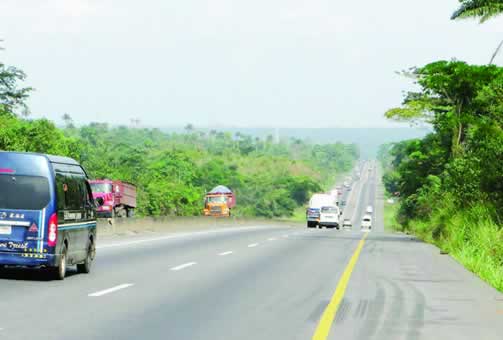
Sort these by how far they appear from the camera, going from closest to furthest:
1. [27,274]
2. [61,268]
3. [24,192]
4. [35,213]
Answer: [35,213] → [24,192] → [61,268] → [27,274]

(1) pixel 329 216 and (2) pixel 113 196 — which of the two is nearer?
(2) pixel 113 196

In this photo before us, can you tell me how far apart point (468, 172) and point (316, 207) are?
4027cm

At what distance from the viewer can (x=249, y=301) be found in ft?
44.3

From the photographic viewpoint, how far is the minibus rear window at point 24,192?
15.2 m

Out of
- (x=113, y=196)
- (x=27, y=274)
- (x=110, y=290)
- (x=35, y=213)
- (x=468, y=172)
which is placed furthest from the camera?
(x=113, y=196)

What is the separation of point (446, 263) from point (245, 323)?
13.8 metres

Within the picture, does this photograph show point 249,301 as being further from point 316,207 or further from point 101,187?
point 316,207

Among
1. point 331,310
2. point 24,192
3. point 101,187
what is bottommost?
point 331,310

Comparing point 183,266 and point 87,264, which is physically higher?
A: point 87,264

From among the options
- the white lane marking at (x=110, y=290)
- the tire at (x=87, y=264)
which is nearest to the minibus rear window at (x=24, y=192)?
the white lane marking at (x=110, y=290)

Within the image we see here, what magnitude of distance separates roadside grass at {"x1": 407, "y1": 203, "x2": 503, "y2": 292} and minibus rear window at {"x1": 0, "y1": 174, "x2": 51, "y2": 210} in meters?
7.64

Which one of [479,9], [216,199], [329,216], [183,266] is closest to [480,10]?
[479,9]

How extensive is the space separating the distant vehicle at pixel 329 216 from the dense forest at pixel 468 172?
8.77 m

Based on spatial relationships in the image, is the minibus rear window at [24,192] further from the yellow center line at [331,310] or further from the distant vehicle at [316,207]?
the distant vehicle at [316,207]
